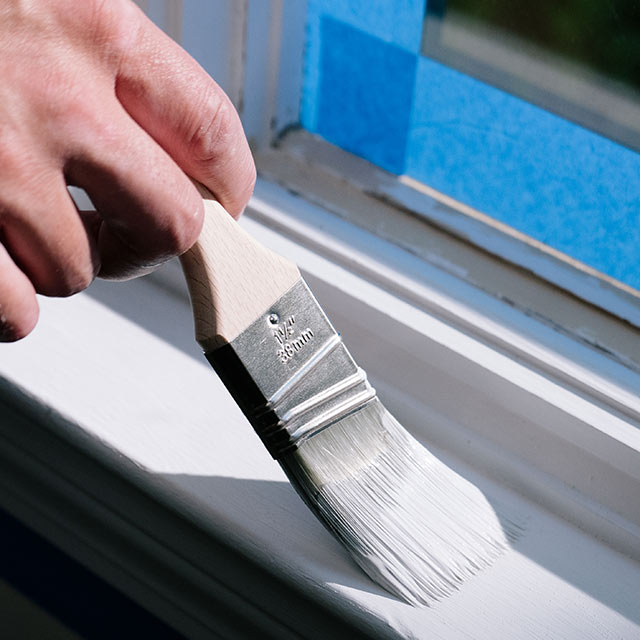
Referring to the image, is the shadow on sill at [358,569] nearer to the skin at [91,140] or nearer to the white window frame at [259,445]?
the white window frame at [259,445]

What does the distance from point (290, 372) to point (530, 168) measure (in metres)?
0.28

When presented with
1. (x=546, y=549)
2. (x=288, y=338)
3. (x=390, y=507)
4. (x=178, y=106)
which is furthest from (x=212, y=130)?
(x=546, y=549)

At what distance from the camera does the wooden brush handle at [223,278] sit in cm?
61

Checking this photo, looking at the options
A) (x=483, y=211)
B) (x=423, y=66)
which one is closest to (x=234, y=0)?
(x=423, y=66)

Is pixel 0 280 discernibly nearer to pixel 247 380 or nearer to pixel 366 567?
pixel 247 380

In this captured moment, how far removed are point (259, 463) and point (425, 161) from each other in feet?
0.99

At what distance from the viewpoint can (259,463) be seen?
2.56 ft

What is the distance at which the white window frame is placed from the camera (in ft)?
2.39

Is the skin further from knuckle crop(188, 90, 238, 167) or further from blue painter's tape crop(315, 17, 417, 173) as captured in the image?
blue painter's tape crop(315, 17, 417, 173)

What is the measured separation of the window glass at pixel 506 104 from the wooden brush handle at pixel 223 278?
267 mm

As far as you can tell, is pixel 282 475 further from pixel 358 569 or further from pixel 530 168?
pixel 530 168

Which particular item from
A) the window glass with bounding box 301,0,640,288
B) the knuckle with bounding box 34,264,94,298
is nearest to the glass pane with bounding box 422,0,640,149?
the window glass with bounding box 301,0,640,288

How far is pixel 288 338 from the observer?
25.2 inches

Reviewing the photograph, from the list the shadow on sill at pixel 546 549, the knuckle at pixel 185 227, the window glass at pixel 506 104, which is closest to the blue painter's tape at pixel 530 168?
the window glass at pixel 506 104
